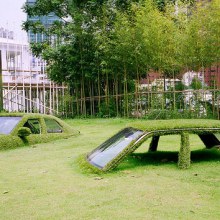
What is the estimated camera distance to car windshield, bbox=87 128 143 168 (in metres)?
6.82

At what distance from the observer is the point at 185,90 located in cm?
1853

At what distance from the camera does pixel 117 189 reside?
580 cm

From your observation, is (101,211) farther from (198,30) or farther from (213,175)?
(198,30)

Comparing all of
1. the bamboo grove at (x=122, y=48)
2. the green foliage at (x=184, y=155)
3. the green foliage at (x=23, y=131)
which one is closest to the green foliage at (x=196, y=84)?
the bamboo grove at (x=122, y=48)

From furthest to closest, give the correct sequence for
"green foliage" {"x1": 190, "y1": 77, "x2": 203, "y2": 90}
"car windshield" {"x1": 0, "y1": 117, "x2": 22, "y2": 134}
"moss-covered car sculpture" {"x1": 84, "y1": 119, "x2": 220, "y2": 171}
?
"green foliage" {"x1": 190, "y1": 77, "x2": 203, "y2": 90} → "car windshield" {"x1": 0, "y1": 117, "x2": 22, "y2": 134} → "moss-covered car sculpture" {"x1": 84, "y1": 119, "x2": 220, "y2": 171}

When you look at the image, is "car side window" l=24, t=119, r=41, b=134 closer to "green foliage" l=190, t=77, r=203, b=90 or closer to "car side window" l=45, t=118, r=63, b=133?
"car side window" l=45, t=118, r=63, b=133

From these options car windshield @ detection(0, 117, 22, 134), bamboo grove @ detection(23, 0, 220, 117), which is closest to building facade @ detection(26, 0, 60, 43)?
bamboo grove @ detection(23, 0, 220, 117)

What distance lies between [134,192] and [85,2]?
18422 millimetres

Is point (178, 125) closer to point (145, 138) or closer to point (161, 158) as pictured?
point (145, 138)

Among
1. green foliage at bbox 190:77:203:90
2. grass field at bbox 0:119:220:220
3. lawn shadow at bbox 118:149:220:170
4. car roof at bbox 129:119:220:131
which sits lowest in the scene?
grass field at bbox 0:119:220:220

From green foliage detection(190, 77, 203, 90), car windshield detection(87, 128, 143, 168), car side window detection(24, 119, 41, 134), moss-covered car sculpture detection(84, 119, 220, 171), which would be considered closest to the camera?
moss-covered car sculpture detection(84, 119, 220, 171)

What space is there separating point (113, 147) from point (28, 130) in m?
3.81

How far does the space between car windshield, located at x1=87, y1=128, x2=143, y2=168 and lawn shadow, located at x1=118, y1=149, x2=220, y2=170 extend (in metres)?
0.25

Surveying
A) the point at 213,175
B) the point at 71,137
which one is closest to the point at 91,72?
the point at 71,137
